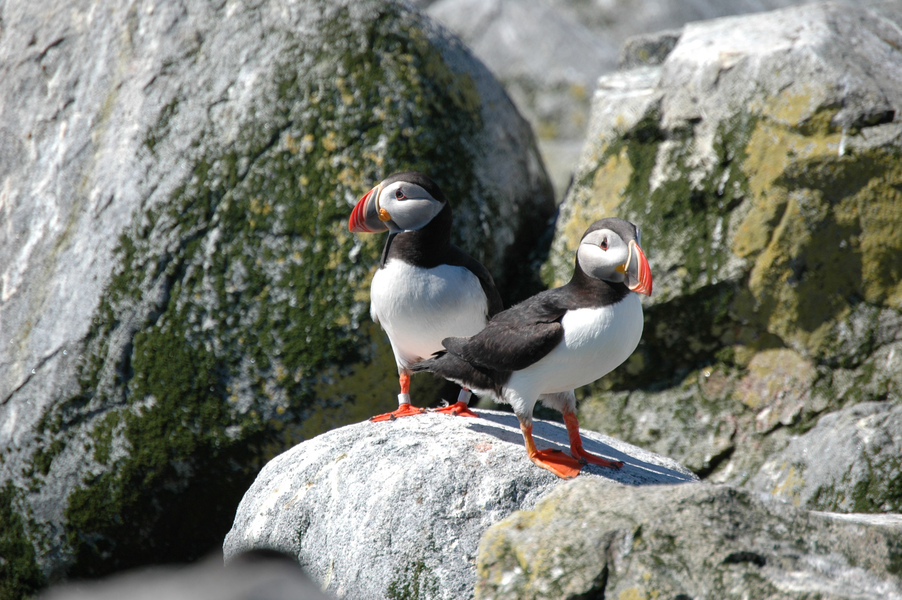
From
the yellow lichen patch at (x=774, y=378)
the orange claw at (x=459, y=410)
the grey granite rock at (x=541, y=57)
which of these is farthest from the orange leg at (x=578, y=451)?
the grey granite rock at (x=541, y=57)

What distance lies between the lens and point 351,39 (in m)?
5.54

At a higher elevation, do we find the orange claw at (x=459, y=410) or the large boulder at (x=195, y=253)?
the large boulder at (x=195, y=253)

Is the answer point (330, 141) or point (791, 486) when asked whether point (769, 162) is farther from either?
point (330, 141)

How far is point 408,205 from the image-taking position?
4055 mm

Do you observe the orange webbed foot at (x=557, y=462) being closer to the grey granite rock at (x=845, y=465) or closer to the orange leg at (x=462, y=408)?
the orange leg at (x=462, y=408)

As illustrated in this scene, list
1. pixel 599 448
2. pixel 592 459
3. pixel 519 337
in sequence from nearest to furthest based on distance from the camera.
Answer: pixel 519 337
pixel 592 459
pixel 599 448

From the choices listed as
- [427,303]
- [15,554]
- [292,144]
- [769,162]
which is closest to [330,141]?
[292,144]

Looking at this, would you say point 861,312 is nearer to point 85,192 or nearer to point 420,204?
point 420,204

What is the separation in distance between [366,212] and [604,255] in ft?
4.77

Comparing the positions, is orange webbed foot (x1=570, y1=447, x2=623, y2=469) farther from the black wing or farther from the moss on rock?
the moss on rock

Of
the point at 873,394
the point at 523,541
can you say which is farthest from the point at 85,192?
the point at 873,394

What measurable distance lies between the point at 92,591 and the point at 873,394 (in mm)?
5565

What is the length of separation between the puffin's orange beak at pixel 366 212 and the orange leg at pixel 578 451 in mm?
1536

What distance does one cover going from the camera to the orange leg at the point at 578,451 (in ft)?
12.4
